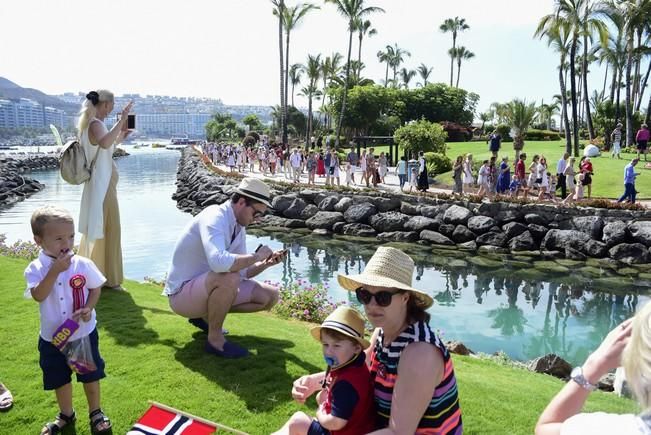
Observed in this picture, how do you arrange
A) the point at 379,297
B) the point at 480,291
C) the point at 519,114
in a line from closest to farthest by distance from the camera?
the point at 379,297, the point at 480,291, the point at 519,114

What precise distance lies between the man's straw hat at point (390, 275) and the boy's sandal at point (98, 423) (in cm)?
188

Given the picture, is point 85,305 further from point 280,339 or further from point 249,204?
point 280,339

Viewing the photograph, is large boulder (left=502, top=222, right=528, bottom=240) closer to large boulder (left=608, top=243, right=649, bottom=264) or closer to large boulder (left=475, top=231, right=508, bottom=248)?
large boulder (left=475, top=231, right=508, bottom=248)

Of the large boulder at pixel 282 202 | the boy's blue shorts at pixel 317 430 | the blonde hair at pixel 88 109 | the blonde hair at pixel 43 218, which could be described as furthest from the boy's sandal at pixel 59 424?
the large boulder at pixel 282 202

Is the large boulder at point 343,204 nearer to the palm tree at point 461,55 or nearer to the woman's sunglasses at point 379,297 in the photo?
the woman's sunglasses at point 379,297

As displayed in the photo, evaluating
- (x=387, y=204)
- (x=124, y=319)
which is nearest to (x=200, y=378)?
(x=124, y=319)

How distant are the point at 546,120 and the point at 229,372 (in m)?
69.6

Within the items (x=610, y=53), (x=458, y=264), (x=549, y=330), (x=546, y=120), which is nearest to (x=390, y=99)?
(x=610, y=53)

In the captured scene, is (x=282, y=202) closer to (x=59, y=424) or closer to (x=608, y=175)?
(x=608, y=175)

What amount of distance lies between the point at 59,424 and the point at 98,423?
0.26 m

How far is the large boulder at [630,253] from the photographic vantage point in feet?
48.1

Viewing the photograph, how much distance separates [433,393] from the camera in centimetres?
233

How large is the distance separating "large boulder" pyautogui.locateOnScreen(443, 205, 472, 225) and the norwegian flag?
1574cm

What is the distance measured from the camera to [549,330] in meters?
10.0
